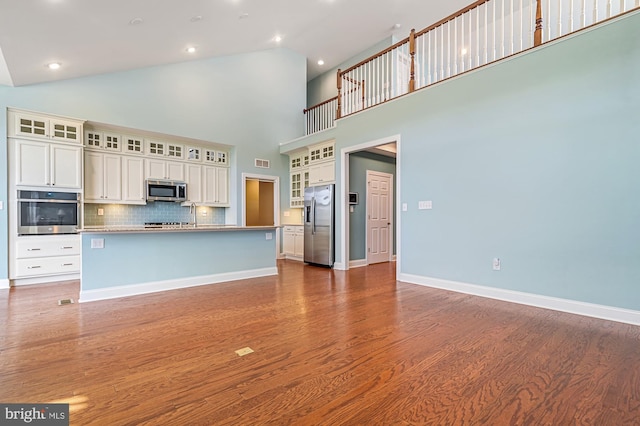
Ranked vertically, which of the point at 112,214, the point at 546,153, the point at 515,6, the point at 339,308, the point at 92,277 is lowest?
the point at 339,308

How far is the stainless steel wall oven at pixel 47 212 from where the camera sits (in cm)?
464

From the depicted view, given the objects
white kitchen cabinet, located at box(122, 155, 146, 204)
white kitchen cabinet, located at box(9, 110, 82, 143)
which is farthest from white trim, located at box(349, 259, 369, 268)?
white kitchen cabinet, located at box(9, 110, 82, 143)

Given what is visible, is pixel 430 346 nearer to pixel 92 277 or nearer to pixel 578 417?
pixel 578 417

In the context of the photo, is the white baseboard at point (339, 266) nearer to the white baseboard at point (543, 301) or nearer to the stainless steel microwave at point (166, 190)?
the white baseboard at point (543, 301)

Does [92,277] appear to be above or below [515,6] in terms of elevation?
below

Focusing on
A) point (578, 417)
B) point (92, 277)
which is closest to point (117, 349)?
point (92, 277)

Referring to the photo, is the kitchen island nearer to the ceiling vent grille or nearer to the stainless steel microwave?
the stainless steel microwave

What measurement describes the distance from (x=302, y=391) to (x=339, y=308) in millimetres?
1664

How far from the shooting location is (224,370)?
6.61 feet

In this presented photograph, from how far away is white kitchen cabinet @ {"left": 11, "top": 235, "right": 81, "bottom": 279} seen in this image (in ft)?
15.2

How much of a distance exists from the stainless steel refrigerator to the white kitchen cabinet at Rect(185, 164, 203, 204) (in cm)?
240

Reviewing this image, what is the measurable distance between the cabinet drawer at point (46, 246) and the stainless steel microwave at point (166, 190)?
1.47 meters

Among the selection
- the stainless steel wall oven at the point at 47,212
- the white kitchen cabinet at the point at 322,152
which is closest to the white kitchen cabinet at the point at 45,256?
the stainless steel wall oven at the point at 47,212

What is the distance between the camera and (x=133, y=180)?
585cm
